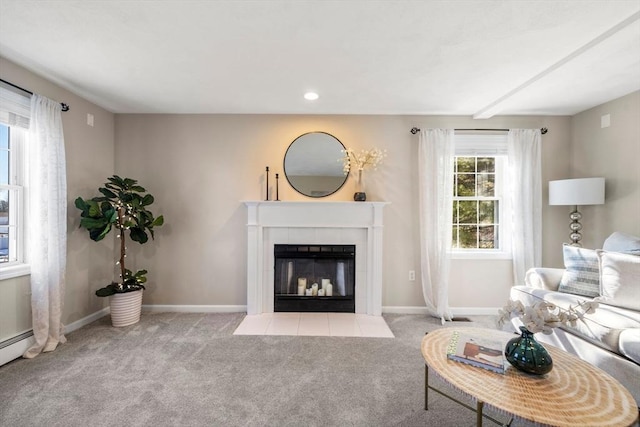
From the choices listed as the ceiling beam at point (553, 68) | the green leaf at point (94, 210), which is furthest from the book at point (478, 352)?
the green leaf at point (94, 210)

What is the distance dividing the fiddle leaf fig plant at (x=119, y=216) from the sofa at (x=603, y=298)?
12.1 feet

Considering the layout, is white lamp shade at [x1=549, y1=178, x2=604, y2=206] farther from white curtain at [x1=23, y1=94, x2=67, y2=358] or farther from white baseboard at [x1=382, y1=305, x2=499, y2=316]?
white curtain at [x1=23, y1=94, x2=67, y2=358]

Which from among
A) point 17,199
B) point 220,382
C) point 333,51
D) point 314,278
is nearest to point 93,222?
point 17,199

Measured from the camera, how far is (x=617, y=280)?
2.03 meters

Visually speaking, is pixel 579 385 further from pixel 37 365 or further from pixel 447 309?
pixel 37 365

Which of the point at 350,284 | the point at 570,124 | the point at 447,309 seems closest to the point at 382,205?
the point at 350,284

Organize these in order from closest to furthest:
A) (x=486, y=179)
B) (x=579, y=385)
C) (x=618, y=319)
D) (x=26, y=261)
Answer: (x=579, y=385) < (x=618, y=319) < (x=26, y=261) < (x=486, y=179)

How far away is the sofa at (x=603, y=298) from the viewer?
1.68 m

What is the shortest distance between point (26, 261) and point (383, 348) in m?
3.30

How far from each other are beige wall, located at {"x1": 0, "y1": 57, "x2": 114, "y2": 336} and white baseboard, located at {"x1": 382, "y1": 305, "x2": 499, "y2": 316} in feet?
11.2

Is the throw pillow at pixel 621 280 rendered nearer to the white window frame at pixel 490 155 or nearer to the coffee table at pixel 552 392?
the coffee table at pixel 552 392

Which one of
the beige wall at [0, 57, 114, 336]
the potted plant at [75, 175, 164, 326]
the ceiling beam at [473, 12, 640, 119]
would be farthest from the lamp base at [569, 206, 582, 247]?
the beige wall at [0, 57, 114, 336]

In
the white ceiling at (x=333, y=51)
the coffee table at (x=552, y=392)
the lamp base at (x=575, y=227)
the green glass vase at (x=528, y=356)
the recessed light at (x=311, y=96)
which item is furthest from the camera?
the lamp base at (x=575, y=227)

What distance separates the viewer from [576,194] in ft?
9.36
